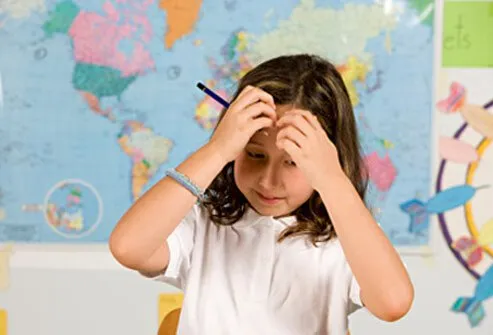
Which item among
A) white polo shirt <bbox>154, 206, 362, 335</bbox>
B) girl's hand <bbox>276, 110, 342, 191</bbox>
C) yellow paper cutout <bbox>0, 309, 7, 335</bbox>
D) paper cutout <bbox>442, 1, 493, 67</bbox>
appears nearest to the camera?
girl's hand <bbox>276, 110, 342, 191</bbox>

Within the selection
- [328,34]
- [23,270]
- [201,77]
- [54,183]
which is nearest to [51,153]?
[54,183]

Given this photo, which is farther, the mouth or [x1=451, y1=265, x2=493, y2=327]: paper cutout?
[x1=451, y1=265, x2=493, y2=327]: paper cutout

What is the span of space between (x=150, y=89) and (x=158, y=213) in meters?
1.08

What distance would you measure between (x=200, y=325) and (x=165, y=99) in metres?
1.04

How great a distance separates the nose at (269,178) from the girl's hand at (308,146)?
0.04 m

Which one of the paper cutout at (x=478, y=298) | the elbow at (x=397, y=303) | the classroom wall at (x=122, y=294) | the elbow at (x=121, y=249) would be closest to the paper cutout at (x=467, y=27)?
the classroom wall at (x=122, y=294)

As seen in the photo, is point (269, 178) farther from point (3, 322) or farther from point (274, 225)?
point (3, 322)

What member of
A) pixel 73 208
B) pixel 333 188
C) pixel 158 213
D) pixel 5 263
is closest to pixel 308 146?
pixel 333 188

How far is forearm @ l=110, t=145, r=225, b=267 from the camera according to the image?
2.81 ft

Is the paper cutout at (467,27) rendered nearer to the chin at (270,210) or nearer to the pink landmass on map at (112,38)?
the pink landmass on map at (112,38)

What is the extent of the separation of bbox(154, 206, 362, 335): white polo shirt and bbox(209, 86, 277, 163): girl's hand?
0.53 feet

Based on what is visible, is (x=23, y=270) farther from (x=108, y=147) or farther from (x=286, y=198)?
(x=286, y=198)

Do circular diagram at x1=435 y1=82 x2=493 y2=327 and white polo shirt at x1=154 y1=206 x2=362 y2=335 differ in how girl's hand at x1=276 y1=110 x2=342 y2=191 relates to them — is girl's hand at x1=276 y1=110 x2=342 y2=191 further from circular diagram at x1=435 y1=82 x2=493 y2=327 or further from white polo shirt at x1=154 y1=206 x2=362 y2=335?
circular diagram at x1=435 y1=82 x2=493 y2=327

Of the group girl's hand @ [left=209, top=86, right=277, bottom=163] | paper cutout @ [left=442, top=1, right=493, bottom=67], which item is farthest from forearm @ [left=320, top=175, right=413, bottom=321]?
paper cutout @ [left=442, top=1, right=493, bottom=67]
